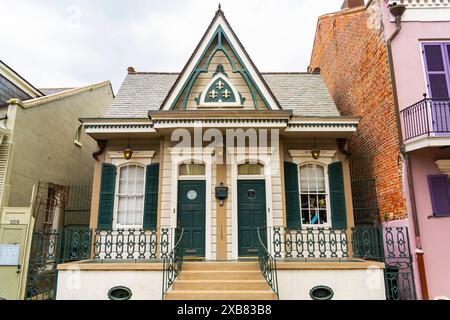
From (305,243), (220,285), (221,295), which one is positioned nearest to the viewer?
(221,295)

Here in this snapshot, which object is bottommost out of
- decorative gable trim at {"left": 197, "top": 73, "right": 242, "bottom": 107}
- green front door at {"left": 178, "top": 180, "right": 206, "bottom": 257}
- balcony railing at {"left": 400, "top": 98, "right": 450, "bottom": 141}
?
green front door at {"left": 178, "top": 180, "right": 206, "bottom": 257}

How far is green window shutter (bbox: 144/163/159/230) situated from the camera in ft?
31.7

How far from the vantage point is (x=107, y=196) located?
32.4ft

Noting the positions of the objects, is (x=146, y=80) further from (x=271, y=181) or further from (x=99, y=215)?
(x=271, y=181)

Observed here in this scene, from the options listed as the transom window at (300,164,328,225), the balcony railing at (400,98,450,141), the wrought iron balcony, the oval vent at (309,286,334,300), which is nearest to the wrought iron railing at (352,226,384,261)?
the transom window at (300,164,328,225)

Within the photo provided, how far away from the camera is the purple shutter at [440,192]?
851 centimetres

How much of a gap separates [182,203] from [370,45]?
764 cm

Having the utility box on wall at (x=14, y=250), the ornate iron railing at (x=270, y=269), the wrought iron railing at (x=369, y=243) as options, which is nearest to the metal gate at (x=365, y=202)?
the wrought iron railing at (x=369, y=243)

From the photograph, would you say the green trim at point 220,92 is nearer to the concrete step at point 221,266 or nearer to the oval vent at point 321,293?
the concrete step at point 221,266

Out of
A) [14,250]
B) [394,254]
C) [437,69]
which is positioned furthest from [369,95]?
[14,250]

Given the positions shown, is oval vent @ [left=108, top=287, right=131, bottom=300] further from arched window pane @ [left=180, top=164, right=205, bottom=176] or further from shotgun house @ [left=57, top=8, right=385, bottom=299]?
arched window pane @ [left=180, top=164, right=205, bottom=176]

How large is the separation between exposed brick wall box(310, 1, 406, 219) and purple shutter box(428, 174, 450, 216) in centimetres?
71

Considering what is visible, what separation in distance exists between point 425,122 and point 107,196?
8.82 meters

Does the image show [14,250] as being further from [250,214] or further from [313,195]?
[313,195]
